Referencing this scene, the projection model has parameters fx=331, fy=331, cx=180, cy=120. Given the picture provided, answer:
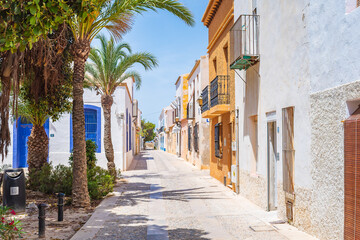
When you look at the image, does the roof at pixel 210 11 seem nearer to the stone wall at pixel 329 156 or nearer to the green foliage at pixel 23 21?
the stone wall at pixel 329 156

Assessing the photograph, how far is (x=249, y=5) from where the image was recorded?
9.72 metres

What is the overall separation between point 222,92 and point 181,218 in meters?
6.09

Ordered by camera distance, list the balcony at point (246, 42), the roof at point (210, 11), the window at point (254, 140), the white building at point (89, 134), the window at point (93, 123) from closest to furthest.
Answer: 1. the balcony at point (246, 42)
2. the window at point (254, 140)
3. the roof at point (210, 11)
4. the white building at point (89, 134)
5. the window at point (93, 123)

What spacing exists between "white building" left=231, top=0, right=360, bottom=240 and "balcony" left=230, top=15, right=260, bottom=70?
3cm

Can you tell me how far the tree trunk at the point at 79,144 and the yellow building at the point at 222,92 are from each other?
5.14 meters

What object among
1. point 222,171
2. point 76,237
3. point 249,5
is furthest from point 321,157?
point 222,171

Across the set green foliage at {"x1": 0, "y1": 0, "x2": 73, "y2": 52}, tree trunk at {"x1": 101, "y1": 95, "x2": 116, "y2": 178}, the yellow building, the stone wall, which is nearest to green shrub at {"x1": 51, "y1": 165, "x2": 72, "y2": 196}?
tree trunk at {"x1": 101, "y1": 95, "x2": 116, "y2": 178}

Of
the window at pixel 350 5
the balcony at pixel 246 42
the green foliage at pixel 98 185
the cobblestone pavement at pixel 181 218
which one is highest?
the balcony at pixel 246 42

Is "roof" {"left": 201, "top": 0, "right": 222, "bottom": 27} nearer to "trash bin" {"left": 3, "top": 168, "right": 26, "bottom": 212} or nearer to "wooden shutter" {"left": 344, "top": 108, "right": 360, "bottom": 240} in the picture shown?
"trash bin" {"left": 3, "top": 168, "right": 26, "bottom": 212}

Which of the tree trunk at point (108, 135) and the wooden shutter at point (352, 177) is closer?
the wooden shutter at point (352, 177)

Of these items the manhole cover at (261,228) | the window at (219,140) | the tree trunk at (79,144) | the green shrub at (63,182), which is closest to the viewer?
the manhole cover at (261,228)

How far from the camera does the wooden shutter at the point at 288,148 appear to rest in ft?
22.6

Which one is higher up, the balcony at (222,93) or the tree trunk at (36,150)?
the balcony at (222,93)

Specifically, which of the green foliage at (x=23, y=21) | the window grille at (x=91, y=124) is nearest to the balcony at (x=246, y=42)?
the green foliage at (x=23, y=21)
